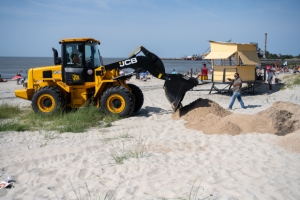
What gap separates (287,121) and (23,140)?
22.3 feet

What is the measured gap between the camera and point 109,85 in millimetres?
10766

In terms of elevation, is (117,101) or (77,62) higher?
(77,62)

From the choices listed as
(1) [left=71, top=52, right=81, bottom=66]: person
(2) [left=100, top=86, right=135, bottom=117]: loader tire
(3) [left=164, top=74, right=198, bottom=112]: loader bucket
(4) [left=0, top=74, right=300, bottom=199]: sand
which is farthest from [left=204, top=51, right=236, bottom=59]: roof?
(1) [left=71, top=52, right=81, bottom=66]: person

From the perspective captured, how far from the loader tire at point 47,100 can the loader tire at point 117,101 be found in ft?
4.79

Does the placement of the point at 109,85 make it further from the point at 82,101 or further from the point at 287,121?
the point at 287,121

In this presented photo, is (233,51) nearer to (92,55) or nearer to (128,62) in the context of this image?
(128,62)

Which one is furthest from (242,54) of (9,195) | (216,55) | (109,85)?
(9,195)

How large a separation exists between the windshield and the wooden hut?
7.63 m

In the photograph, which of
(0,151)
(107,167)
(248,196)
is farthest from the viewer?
(0,151)

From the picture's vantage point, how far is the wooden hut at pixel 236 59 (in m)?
16.4

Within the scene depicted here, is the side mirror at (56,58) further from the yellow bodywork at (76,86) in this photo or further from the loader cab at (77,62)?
the loader cab at (77,62)

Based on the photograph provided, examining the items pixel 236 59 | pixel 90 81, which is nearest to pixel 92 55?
pixel 90 81

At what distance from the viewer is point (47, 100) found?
10.5 metres

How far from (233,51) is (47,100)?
1004cm
